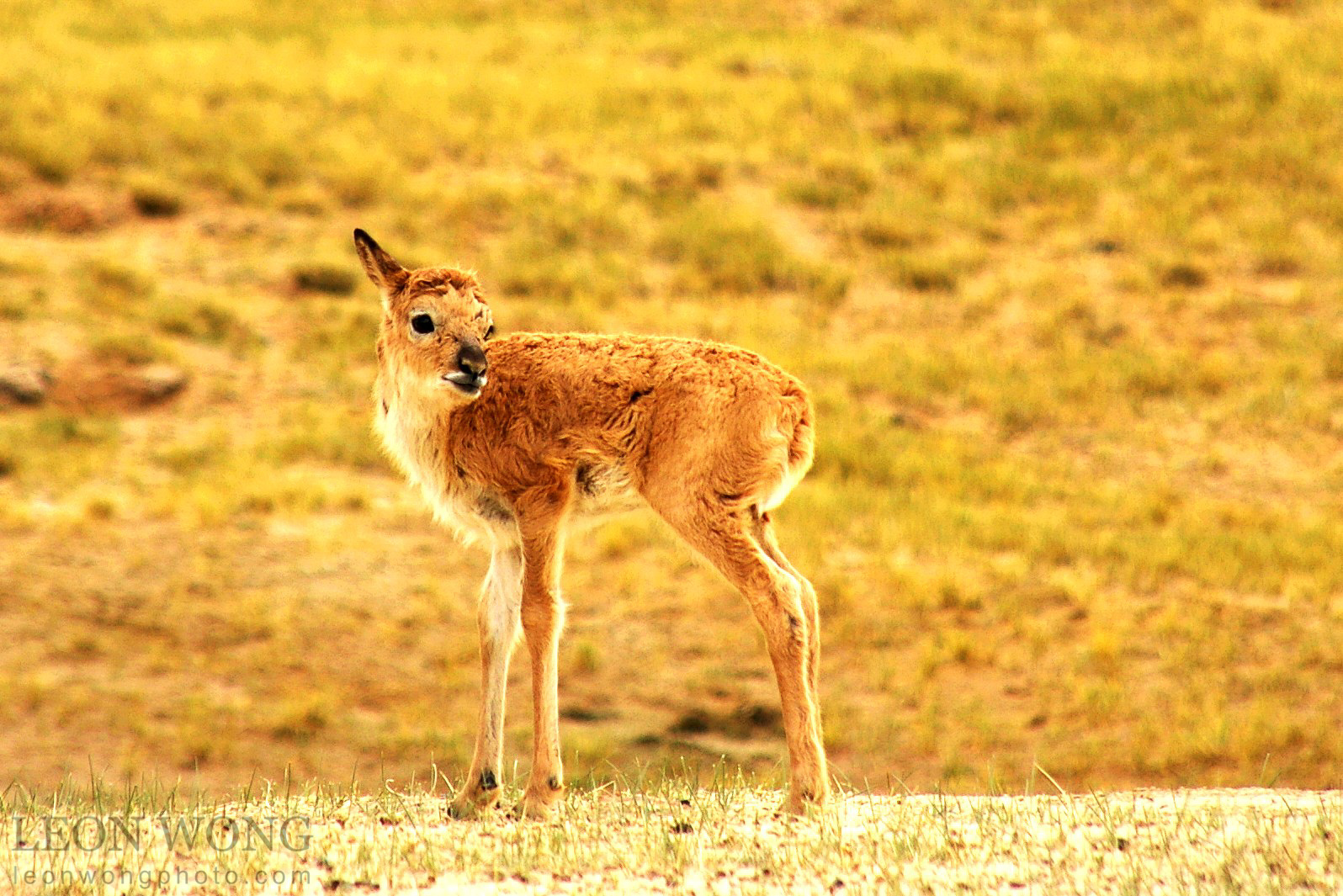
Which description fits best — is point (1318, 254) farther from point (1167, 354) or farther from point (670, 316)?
point (670, 316)

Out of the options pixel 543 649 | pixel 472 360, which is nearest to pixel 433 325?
pixel 472 360

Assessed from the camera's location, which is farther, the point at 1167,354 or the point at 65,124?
the point at 65,124

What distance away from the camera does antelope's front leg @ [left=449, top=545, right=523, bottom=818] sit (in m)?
8.62

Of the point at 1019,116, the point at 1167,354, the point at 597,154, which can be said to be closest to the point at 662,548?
the point at 1167,354

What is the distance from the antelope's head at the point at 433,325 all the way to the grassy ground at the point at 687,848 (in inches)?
88.9

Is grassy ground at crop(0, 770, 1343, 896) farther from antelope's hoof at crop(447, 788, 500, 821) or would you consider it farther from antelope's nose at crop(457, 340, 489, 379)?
antelope's nose at crop(457, 340, 489, 379)

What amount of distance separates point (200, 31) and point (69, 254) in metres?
13.5

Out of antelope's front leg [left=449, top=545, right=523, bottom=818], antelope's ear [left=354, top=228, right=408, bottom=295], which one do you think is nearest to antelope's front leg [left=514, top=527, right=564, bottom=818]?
antelope's front leg [left=449, top=545, right=523, bottom=818]

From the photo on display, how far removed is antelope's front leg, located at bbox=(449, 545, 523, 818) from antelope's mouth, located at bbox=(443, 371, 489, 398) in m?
1.00

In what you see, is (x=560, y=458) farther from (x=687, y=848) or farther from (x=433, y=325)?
(x=687, y=848)

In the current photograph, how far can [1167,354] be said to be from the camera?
2517cm

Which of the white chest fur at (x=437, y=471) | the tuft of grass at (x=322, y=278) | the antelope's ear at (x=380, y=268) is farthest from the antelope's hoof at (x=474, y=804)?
the tuft of grass at (x=322, y=278)

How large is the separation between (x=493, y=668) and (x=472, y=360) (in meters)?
1.69

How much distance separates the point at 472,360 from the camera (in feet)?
27.5
